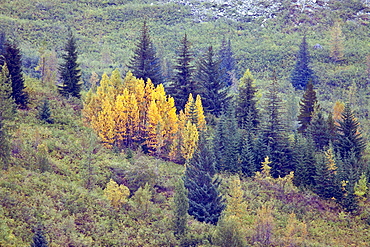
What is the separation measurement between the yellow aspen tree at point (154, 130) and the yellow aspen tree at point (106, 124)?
3889mm

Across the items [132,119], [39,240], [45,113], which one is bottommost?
Result: [132,119]

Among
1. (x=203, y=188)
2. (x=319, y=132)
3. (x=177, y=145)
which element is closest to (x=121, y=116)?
(x=177, y=145)

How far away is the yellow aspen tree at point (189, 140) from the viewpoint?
50778 mm

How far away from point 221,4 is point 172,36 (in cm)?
2540

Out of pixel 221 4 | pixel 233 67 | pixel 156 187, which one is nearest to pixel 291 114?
pixel 233 67

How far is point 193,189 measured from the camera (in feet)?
142

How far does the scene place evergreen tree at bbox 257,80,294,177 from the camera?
53.9m

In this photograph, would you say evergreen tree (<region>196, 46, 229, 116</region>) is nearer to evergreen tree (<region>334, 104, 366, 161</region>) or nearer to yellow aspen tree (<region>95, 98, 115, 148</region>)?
evergreen tree (<region>334, 104, 366, 161</region>)

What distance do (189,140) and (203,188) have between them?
950 centimetres

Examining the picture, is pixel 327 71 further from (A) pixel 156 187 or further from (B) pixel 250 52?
(A) pixel 156 187

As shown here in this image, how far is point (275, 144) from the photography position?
179 feet

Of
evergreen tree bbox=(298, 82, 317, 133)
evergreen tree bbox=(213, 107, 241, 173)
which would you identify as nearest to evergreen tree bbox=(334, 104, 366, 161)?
evergreen tree bbox=(298, 82, 317, 133)

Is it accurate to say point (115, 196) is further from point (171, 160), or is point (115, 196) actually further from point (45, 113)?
point (45, 113)

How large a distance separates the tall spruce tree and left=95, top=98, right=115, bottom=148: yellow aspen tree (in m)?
10.5
